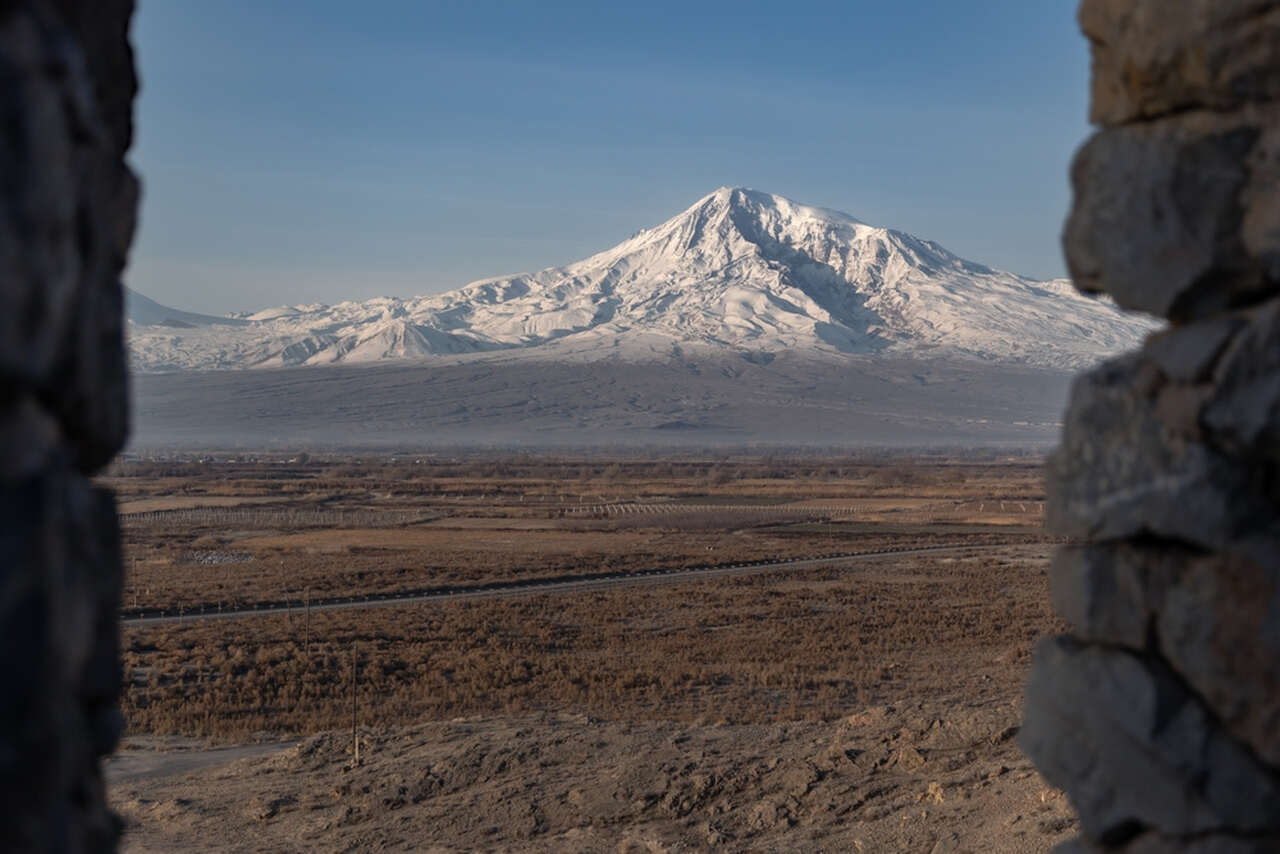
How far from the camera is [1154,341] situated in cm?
473

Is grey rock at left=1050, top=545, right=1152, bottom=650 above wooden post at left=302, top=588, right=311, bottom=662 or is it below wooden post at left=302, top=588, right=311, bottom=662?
above

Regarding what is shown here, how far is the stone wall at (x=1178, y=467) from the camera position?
4.14 m

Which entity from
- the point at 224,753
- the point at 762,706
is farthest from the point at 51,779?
the point at 762,706

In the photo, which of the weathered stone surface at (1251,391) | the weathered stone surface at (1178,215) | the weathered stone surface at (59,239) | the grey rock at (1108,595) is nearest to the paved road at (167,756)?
the weathered stone surface at (59,239)

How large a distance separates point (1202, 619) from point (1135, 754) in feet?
1.86

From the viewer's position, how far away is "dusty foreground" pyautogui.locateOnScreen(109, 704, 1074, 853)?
42.5 feet

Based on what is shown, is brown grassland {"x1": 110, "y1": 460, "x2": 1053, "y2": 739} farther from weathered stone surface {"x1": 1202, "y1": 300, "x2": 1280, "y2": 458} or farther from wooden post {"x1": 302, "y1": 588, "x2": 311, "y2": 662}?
weathered stone surface {"x1": 1202, "y1": 300, "x2": 1280, "y2": 458}

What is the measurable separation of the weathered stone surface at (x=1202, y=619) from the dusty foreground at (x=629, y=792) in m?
7.20

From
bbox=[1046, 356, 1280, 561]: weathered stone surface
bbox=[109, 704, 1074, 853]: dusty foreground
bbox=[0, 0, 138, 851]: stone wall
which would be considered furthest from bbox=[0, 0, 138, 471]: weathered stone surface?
bbox=[109, 704, 1074, 853]: dusty foreground

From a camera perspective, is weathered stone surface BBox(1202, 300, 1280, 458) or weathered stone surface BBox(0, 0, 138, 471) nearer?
weathered stone surface BBox(0, 0, 138, 471)

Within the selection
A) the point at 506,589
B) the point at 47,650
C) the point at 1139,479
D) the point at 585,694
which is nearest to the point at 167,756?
the point at 585,694

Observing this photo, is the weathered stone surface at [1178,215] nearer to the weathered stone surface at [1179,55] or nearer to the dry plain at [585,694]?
the weathered stone surface at [1179,55]

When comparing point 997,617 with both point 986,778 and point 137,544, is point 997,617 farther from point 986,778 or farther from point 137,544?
point 137,544

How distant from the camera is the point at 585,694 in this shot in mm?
25359
